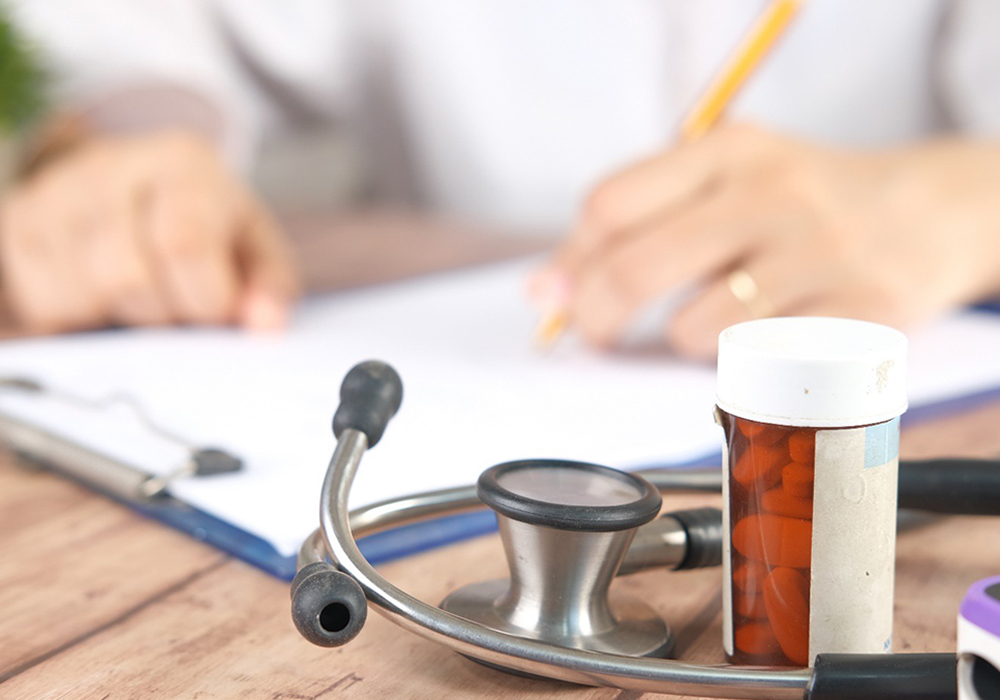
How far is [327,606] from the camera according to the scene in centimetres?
26

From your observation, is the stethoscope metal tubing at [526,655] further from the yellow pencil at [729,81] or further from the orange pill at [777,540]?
the yellow pencil at [729,81]

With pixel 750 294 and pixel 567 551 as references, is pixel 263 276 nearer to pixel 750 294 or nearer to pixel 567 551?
pixel 750 294

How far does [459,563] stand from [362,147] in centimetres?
147

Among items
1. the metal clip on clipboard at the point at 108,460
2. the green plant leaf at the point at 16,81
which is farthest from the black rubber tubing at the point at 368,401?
the green plant leaf at the point at 16,81

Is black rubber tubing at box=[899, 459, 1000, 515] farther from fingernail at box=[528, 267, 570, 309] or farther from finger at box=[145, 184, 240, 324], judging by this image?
finger at box=[145, 184, 240, 324]

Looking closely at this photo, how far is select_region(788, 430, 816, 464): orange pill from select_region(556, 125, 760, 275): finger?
1.32 feet

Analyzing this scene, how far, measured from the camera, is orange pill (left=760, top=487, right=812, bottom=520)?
0.27m

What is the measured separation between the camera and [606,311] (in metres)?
0.65

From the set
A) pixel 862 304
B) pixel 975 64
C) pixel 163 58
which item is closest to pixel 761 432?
pixel 862 304

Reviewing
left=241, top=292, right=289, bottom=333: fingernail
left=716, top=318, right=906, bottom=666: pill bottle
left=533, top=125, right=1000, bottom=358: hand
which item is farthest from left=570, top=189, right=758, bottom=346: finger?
left=716, top=318, right=906, bottom=666: pill bottle

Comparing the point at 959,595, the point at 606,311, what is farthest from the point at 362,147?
the point at 959,595

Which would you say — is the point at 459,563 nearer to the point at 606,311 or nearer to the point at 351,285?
the point at 606,311

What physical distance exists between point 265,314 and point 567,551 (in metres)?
0.50

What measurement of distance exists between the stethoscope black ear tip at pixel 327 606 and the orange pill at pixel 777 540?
103 mm
